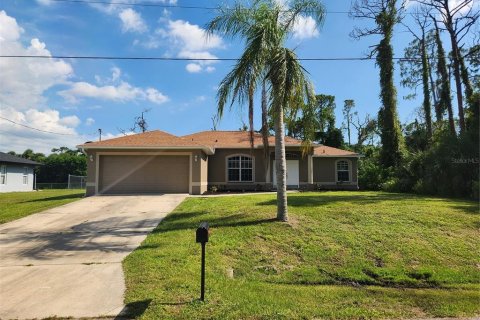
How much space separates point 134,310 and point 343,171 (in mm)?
22016

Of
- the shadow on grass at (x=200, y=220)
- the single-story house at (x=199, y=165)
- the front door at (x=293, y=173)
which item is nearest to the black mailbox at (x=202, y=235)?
the shadow on grass at (x=200, y=220)

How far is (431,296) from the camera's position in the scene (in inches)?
229

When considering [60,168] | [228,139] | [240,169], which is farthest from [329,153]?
[60,168]

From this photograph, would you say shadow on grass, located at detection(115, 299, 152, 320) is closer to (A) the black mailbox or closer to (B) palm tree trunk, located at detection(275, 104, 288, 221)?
(A) the black mailbox

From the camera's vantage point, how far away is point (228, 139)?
24.7 meters

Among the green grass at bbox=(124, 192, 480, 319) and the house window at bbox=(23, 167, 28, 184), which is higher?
the house window at bbox=(23, 167, 28, 184)

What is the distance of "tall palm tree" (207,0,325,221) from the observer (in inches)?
371

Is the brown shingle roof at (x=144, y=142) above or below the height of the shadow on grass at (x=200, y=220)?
above

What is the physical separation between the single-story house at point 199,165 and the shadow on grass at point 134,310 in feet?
43.5

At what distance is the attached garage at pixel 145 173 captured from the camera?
1895cm

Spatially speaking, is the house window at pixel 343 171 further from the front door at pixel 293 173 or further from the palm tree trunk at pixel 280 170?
the palm tree trunk at pixel 280 170

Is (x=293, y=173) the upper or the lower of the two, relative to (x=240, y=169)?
lower

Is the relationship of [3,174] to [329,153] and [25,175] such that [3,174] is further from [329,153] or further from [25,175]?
[329,153]

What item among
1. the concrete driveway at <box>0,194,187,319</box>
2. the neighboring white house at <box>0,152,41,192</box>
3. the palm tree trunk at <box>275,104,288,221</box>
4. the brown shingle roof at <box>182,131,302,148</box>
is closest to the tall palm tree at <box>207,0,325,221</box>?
the palm tree trunk at <box>275,104,288,221</box>
